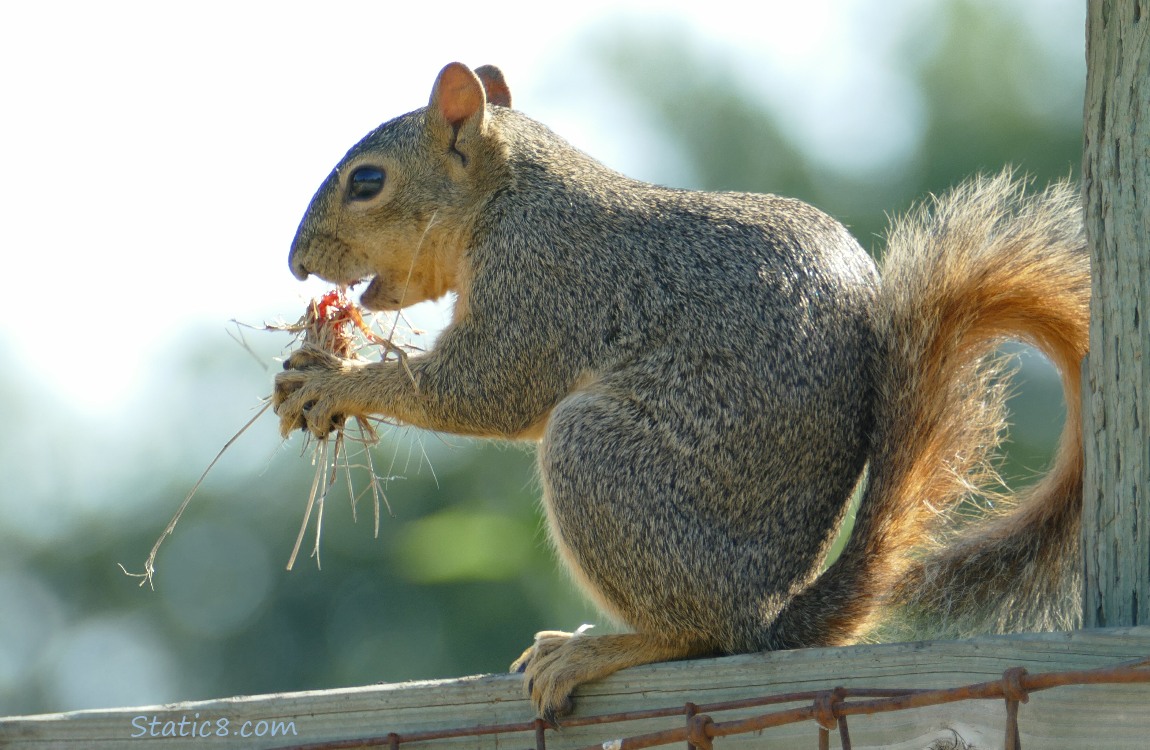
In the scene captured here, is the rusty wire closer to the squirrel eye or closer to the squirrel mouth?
the squirrel mouth

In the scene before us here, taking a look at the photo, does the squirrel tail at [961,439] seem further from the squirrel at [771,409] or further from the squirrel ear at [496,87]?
the squirrel ear at [496,87]

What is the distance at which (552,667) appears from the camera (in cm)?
206

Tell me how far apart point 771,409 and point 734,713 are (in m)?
0.65

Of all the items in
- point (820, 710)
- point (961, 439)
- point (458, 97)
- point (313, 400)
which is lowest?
point (820, 710)

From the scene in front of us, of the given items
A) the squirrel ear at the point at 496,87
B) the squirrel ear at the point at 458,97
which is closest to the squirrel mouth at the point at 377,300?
the squirrel ear at the point at 458,97

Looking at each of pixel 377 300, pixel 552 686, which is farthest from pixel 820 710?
pixel 377 300

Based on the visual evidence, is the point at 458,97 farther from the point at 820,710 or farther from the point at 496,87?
the point at 820,710

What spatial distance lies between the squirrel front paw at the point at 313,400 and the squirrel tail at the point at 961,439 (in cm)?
103

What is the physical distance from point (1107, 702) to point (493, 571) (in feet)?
26.9

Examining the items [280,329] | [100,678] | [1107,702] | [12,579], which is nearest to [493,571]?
[100,678]

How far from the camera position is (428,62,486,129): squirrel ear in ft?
9.89

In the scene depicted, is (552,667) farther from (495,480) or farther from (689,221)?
(495,480)

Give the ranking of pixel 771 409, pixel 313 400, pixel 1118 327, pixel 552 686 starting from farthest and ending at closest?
1. pixel 313 400
2. pixel 771 409
3. pixel 552 686
4. pixel 1118 327

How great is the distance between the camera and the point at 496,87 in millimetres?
3596
